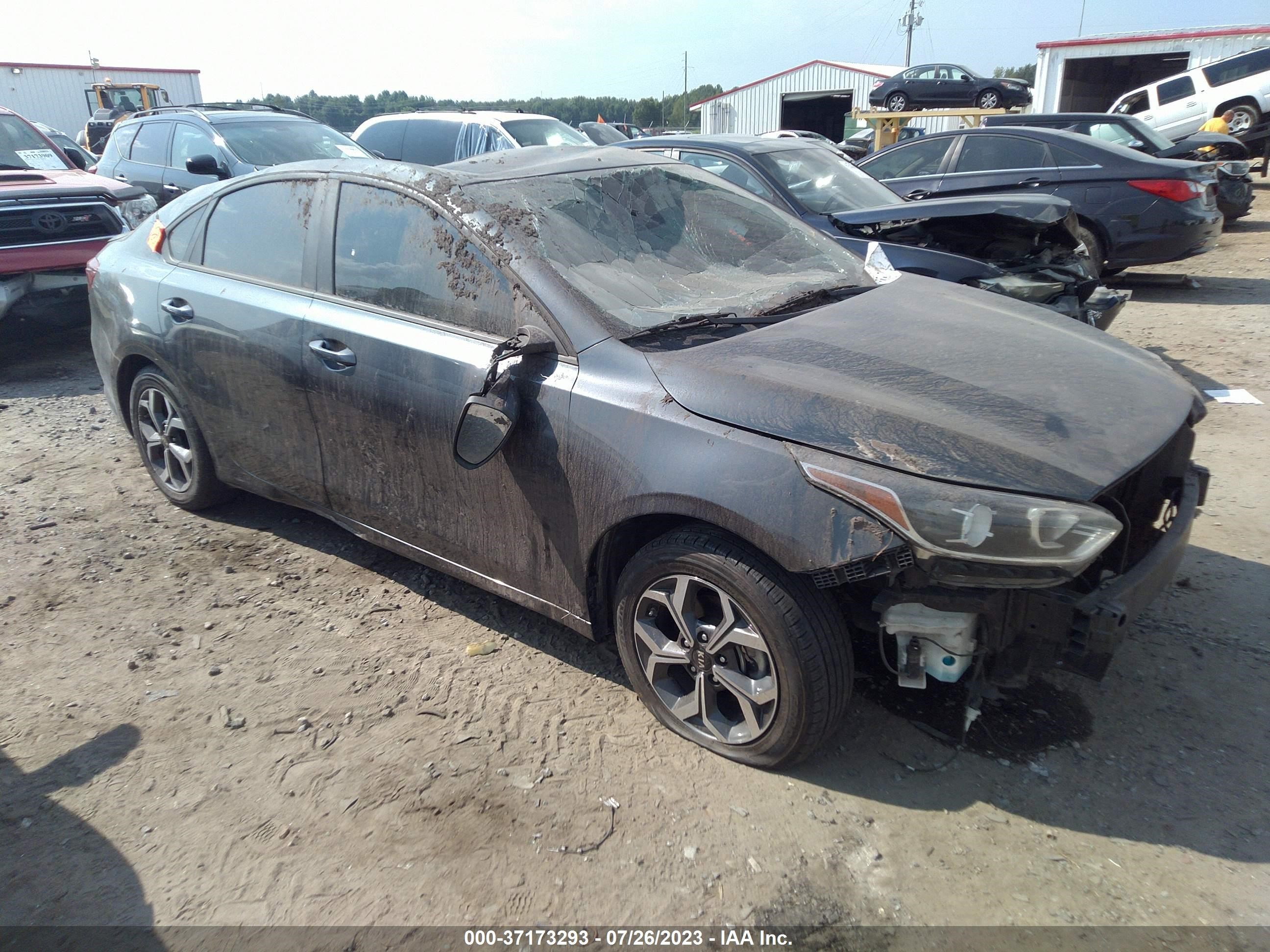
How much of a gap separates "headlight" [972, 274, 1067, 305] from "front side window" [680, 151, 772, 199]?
5.68 ft

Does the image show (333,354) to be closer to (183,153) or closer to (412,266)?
(412,266)

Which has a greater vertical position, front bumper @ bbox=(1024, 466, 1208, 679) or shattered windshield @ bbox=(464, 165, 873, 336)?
shattered windshield @ bbox=(464, 165, 873, 336)

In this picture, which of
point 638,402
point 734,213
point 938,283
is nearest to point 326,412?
point 638,402

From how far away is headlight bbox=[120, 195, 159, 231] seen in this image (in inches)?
327

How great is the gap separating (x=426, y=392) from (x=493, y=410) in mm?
375

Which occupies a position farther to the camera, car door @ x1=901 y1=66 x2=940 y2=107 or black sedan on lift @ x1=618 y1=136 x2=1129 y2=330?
car door @ x1=901 y1=66 x2=940 y2=107

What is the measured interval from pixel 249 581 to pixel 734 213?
2.67 m

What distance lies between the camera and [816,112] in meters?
41.7

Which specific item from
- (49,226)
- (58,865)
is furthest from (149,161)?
(58,865)

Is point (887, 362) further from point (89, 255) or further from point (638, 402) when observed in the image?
point (89, 255)

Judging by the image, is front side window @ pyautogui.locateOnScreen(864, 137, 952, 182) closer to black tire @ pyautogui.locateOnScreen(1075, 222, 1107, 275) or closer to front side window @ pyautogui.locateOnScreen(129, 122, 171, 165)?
black tire @ pyautogui.locateOnScreen(1075, 222, 1107, 275)

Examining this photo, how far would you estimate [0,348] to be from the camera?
311 inches

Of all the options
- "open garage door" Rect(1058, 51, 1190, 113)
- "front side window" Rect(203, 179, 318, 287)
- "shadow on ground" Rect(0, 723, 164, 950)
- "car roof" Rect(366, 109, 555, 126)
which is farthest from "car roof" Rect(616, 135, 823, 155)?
"open garage door" Rect(1058, 51, 1190, 113)

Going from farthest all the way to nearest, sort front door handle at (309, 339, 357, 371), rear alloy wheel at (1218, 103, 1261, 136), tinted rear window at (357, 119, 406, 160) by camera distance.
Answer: rear alloy wheel at (1218, 103, 1261, 136) → tinted rear window at (357, 119, 406, 160) → front door handle at (309, 339, 357, 371)
